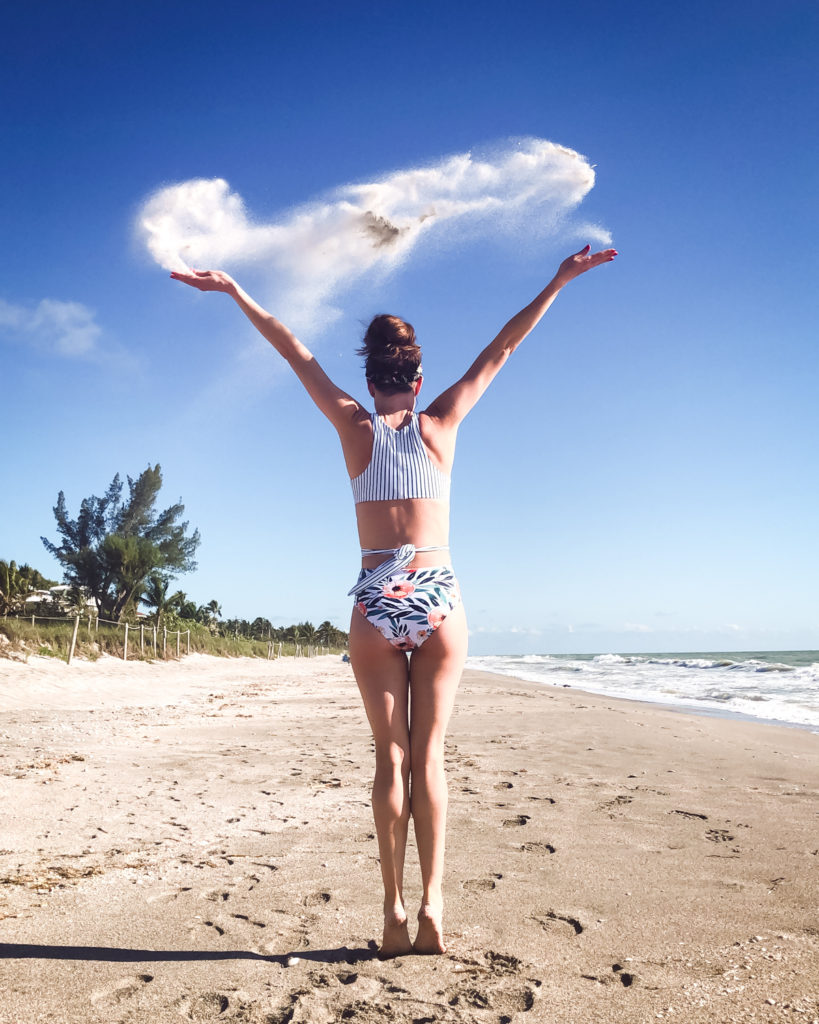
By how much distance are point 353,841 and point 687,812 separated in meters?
2.11

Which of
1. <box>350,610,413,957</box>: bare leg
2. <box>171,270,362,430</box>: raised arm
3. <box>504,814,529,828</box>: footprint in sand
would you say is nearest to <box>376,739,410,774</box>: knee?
<box>350,610,413,957</box>: bare leg

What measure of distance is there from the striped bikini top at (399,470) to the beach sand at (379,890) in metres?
1.57

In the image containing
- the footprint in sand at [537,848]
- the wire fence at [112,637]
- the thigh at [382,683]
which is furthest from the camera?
Result: the wire fence at [112,637]

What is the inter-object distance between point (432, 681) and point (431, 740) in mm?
202

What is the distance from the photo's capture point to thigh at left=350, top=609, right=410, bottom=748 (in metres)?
2.33

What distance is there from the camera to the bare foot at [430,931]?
2.24m

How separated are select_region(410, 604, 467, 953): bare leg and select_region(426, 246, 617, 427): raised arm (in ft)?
2.62

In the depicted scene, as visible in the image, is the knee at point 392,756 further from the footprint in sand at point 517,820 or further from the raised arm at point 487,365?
the footprint in sand at point 517,820

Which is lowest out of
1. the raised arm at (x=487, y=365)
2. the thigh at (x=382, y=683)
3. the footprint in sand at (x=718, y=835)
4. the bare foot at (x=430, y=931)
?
the footprint in sand at (x=718, y=835)

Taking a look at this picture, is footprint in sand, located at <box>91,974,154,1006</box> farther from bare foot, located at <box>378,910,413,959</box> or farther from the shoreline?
the shoreline

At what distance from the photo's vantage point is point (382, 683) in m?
2.36

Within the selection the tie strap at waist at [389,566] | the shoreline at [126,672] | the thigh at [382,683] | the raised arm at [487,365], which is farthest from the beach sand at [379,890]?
the shoreline at [126,672]

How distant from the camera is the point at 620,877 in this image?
9.87 ft

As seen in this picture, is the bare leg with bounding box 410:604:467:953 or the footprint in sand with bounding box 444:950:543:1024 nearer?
the footprint in sand with bounding box 444:950:543:1024
